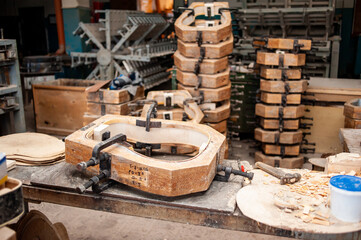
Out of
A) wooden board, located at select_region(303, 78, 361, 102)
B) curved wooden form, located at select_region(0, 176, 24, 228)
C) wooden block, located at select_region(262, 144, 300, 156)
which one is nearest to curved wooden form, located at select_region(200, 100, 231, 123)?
wooden block, located at select_region(262, 144, 300, 156)

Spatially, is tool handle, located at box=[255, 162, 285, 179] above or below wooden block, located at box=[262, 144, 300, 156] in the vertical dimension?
above

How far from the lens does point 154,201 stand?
1.94 metres

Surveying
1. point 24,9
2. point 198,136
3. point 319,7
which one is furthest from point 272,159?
point 24,9

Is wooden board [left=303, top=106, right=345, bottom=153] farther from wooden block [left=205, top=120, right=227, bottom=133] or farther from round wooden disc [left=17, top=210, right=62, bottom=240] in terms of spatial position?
round wooden disc [left=17, top=210, right=62, bottom=240]

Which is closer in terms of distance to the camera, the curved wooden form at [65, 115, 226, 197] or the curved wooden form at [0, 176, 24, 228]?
the curved wooden form at [0, 176, 24, 228]

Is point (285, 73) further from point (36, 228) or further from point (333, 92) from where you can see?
point (36, 228)

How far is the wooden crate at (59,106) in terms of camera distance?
5426 millimetres

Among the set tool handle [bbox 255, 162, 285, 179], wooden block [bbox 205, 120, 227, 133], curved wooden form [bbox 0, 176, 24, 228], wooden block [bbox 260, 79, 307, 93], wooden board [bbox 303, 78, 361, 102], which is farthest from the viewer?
wooden board [bbox 303, 78, 361, 102]

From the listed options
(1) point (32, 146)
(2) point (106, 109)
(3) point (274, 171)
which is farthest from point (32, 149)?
(3) point (274, 171)

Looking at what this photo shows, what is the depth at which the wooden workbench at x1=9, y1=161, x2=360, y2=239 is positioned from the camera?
1827 mm

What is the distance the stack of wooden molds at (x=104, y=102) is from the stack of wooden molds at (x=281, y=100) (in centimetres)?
179

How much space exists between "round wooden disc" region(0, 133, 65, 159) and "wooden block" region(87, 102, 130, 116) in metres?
1.10

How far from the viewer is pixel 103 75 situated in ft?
21.7

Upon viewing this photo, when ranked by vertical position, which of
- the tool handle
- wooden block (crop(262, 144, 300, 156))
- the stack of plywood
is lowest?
wooden block (crop(262, 144, 300, 156))
